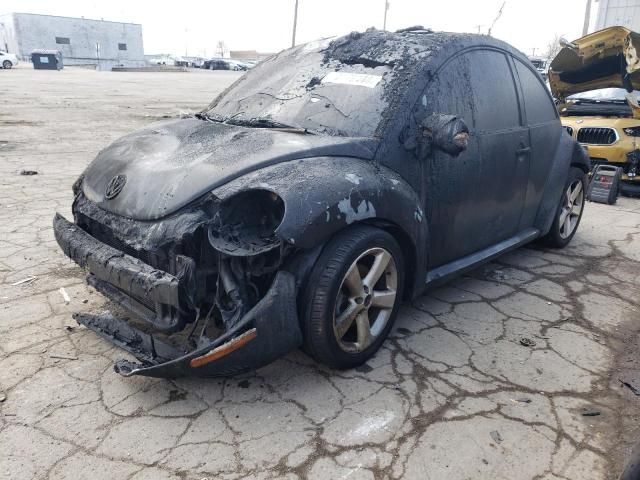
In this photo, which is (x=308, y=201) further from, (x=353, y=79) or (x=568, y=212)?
(x=568, y=212)

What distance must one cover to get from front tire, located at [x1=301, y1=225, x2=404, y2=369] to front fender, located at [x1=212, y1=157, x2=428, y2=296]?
0.11 meters

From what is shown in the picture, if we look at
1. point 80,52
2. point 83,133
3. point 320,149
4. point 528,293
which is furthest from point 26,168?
point 80,52

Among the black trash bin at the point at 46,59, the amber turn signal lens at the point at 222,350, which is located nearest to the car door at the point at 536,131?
the amber turn signal lens at the point at 222,350

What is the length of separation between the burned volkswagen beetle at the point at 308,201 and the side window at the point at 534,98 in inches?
1.5

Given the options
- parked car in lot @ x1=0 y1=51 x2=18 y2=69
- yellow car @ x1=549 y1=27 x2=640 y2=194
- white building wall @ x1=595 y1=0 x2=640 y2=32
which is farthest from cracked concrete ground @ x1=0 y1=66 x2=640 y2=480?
parked car in lot @ x1=0 y1=51 x2=18 y2=69

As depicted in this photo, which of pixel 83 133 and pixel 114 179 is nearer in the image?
pixel 114 179

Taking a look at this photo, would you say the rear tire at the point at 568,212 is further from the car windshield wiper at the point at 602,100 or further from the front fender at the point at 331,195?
the car windshield wiper at the point at 602,100

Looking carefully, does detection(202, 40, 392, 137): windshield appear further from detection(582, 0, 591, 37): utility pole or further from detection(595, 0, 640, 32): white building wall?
detection(582, 0, 591, 37): utility pole

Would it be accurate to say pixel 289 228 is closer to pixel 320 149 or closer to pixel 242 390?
pixel 320 149

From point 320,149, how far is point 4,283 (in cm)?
266

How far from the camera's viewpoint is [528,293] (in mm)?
3951

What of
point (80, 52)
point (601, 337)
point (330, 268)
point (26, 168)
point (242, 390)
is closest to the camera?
point (330, 268)

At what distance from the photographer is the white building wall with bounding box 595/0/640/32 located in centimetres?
2289

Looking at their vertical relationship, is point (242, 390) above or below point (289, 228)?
below
